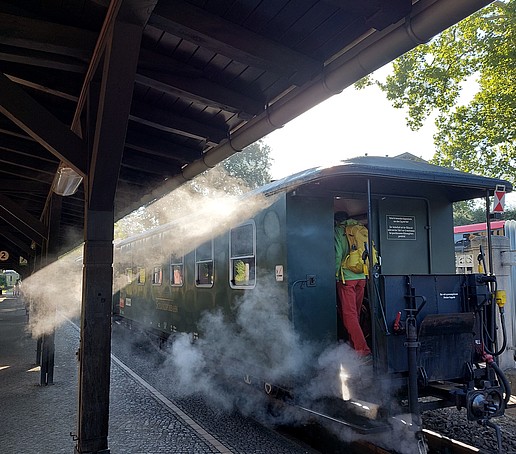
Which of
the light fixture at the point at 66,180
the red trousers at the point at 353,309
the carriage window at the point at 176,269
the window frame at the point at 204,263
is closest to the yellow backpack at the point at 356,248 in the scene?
the red trousers at the point at 353,309

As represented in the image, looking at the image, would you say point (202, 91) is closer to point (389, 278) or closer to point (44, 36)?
point (44, 36)

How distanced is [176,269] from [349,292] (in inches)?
184

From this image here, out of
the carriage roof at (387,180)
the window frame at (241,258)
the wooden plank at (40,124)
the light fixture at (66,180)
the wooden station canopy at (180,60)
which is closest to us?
the wooden station canopy at (180,60)

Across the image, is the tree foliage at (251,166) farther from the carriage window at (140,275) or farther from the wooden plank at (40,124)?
the wooden plank at (40,124)

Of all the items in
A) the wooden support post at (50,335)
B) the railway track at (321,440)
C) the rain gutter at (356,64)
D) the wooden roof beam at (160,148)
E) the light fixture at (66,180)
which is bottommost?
the railway track at (321,440)

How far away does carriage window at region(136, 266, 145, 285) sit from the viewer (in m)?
12.1

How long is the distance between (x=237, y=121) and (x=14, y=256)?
53.5 ft

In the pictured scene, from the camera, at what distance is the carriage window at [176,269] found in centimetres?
891

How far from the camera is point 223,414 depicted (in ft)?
21.1

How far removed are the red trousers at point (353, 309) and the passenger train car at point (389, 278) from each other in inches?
4.6

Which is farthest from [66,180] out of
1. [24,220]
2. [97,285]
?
[24,220]

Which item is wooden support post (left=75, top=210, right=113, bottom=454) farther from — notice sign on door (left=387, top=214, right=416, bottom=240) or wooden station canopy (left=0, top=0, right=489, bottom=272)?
notice sign on door (left=387, top=214, right=416, bottom=240)

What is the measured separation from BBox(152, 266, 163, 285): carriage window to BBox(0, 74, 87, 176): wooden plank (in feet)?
21.6

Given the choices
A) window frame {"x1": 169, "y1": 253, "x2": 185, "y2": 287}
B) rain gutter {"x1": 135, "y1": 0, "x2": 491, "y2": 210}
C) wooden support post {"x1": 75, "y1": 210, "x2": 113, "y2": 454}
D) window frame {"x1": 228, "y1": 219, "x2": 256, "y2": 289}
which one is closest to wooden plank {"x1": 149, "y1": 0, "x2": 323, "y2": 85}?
rain gutter {"x1": 135, "y1": 0, "x2": 491, "y2": 210}
